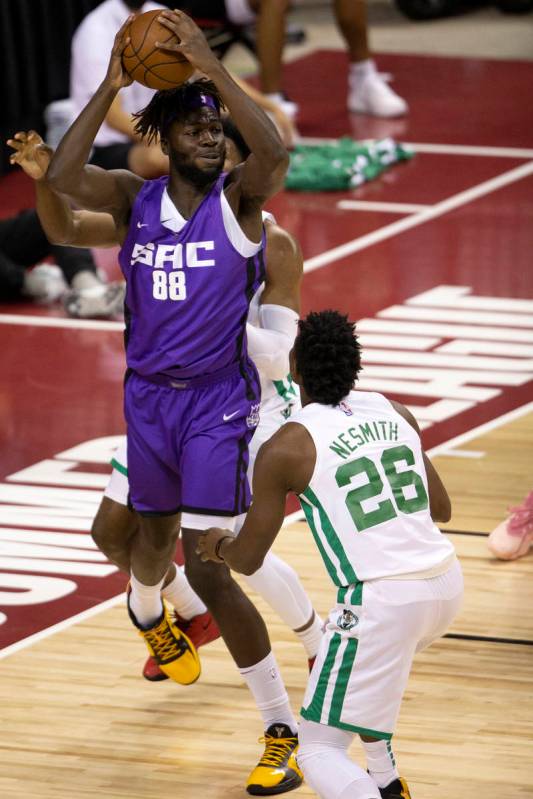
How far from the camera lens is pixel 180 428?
4.43 meters

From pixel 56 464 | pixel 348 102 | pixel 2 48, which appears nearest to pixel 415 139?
pixel 348 102

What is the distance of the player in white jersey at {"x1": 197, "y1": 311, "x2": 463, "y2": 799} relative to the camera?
3750 mm

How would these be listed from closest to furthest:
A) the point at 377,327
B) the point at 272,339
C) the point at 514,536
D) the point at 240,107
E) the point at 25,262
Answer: the point at 240,107 → the point at 272,339 → the point at 514,536 → the point at 377,327 → the point at 25,262

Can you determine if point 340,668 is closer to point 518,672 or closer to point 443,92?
point 518,672

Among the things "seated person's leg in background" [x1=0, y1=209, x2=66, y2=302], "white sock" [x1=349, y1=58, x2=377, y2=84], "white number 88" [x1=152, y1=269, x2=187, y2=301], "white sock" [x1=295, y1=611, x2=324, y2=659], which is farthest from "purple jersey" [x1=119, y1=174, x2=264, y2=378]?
"white sock" [x1=349, y1=58, x2=377, y2=84]

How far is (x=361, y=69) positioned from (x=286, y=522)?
662cm

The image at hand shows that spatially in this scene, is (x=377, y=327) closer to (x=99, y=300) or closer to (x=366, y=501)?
(x=99, y=300)

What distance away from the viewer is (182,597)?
5.17m

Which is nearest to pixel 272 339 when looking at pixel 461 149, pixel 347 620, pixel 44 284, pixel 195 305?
pixel 195 305

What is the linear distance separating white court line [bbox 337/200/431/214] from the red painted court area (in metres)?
0.02

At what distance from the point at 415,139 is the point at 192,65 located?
754cm

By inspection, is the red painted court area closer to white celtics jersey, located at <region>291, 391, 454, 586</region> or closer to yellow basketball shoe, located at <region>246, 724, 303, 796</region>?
yellow basketball shoe, located at <region>246, 724, 303, 796</region>

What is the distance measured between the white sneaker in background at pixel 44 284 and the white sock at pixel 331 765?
17.5 feet

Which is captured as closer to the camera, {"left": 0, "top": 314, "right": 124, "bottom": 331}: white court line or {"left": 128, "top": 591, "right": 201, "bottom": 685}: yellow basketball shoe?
{"left": 128, "top": 591, "right": 201, "bottom": 685}: yellow basketball shoe
